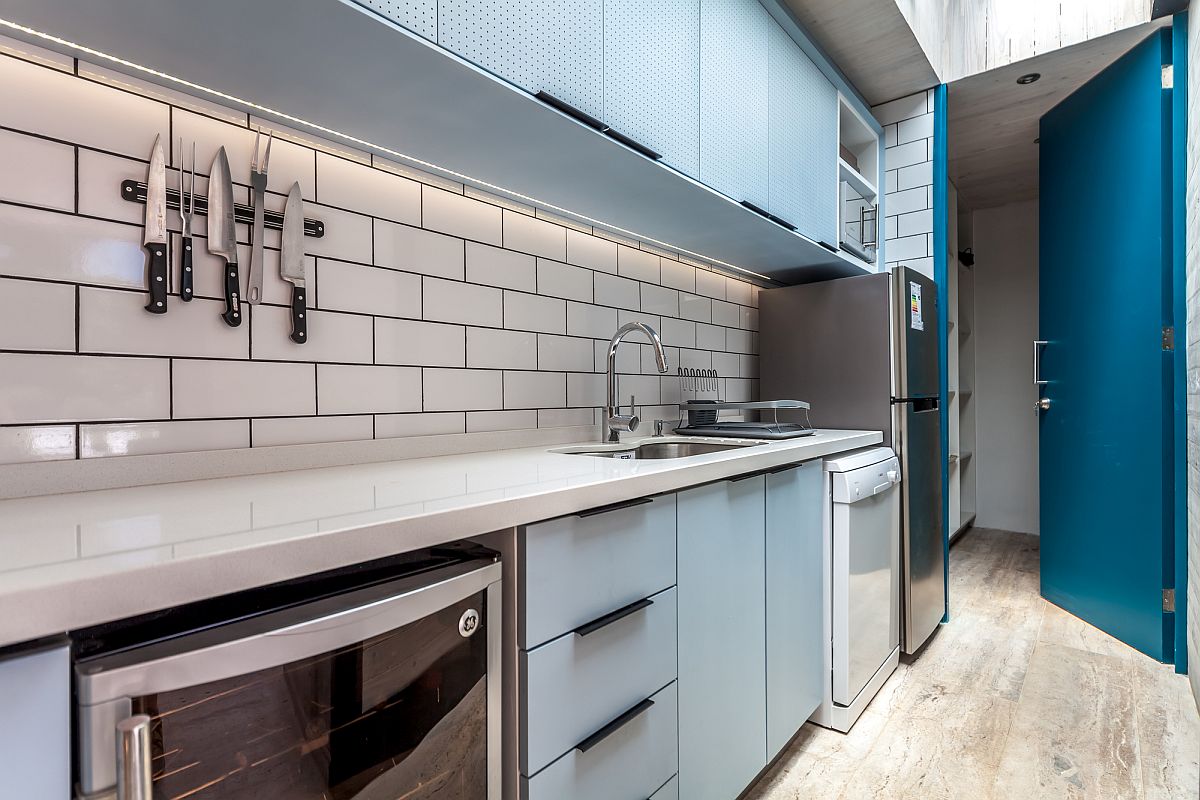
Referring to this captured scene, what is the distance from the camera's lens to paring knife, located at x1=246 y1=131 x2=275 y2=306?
44.7 inches

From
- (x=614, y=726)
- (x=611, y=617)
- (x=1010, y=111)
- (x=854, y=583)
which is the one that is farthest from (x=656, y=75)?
(x=1010, y=111)

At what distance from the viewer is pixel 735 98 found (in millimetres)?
1769

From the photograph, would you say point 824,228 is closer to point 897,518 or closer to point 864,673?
point 897,518

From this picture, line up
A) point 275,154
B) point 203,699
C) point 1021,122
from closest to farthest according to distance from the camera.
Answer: point 203,699 < point 275,154 < point 1021,122

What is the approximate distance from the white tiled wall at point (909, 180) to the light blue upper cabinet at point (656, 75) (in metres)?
1.78

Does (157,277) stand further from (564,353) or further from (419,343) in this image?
(564,353)

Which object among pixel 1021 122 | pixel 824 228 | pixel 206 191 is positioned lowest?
pixel 206 191

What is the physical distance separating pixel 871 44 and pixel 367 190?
217 centimetres

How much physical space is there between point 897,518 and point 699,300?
113 centimetres

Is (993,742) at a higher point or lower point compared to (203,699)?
lower

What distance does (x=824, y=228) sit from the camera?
2271mm

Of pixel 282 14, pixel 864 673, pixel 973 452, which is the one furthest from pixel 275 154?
pixel 973 452

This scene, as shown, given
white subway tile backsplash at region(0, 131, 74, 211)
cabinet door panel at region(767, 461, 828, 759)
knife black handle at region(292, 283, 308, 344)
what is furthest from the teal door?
white subway tile backsplash at region(0, 131, 74, 211)

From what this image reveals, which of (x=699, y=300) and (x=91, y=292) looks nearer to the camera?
(x=91, y=292)
